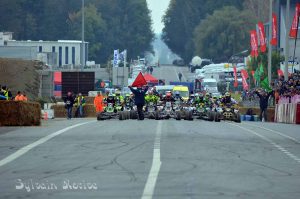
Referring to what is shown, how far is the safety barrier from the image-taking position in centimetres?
4922

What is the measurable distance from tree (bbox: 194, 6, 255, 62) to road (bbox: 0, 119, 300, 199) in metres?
113

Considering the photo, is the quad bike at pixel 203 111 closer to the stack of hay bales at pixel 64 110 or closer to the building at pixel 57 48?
the stack of hay bales at pixel 64 110

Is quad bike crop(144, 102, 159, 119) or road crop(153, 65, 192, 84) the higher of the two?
road crop(153, 65, 192, 84)

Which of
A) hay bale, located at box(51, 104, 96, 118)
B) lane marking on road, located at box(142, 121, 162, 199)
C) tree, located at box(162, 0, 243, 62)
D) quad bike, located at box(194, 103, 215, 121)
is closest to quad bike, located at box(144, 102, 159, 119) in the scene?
quad bike, located at box(194, 103, 215, 121)

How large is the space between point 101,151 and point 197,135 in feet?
22.3

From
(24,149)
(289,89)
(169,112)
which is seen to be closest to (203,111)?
(169,112)

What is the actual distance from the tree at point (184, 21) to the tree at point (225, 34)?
20.2m

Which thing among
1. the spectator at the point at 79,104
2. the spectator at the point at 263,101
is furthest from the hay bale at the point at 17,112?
the spectator at the point at 79,104

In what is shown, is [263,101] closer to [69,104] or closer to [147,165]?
[69,104]

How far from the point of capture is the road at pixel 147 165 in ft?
59.5

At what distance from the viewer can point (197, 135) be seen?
31.6 metres

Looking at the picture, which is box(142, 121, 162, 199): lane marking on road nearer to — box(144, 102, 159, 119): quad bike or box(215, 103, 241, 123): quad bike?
box(144, 102, 159, 119): quad bike

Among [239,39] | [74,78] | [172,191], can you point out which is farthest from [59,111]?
[239,39]

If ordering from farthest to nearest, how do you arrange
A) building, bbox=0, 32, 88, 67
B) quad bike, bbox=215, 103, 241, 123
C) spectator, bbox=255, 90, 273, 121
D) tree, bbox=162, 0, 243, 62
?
tree, bbox=162, 0, 243, 62, building, bbox=0, 32, 88, 67, spectator, bbox=255, 90, 273, 121, quad bike, bbox=215, 103, 241, 123
